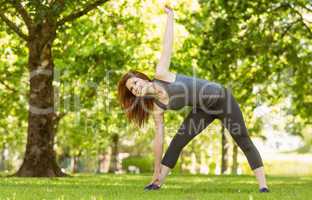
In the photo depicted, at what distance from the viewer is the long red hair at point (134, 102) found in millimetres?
8984

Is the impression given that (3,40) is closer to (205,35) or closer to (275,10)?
(205,35)

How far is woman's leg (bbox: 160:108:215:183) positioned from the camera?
9.25m

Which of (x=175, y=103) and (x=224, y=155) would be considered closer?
(x=175, y=103)

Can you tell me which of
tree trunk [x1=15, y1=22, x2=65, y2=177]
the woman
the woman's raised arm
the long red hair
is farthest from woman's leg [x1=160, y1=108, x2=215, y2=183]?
tree trunk [x1=15, y1=22, x2=65, y2=177]

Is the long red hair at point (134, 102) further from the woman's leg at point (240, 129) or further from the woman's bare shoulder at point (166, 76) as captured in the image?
→ the woman's leg at point (240, 129)

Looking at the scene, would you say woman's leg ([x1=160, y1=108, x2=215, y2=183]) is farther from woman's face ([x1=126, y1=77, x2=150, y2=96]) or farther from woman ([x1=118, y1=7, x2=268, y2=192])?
woman's face ([x1=126, y1=77, x2=150, y2=96])

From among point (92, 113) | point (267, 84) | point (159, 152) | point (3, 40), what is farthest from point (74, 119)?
point (159, 152)

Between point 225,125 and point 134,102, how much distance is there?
52.6 inches

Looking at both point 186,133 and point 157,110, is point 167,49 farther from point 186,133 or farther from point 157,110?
point 186,133

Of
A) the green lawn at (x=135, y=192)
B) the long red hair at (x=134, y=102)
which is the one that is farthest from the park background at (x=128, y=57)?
the long red hair at (x=134, y=102)

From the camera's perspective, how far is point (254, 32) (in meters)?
20.6

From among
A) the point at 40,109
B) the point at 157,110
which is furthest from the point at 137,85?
the point at 40,109

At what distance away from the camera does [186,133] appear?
9.30 meters

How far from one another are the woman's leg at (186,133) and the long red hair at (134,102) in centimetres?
59
